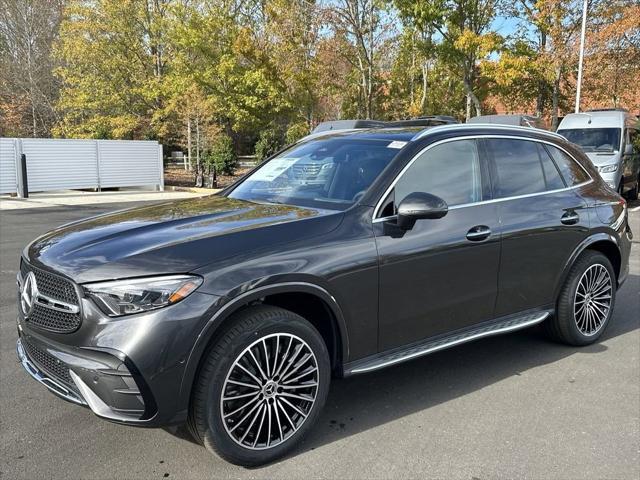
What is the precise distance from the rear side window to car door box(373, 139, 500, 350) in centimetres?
18

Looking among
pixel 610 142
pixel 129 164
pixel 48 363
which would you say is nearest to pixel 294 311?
pixel 48 363

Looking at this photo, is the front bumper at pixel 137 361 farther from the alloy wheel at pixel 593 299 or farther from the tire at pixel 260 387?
the alloy wheel at pixel 593 299

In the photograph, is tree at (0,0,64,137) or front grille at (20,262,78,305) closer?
front grille at (20,262,78,305)

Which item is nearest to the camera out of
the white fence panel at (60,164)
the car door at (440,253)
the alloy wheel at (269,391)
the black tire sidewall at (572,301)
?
the alloy wheel at (269,391)

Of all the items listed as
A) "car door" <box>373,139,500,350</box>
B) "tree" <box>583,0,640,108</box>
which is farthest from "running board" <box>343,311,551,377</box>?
"tree" <box>583,0,640,108</box>

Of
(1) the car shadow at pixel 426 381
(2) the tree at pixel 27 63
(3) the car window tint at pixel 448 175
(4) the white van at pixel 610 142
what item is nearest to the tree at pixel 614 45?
(4) the white van at pixel 610 142

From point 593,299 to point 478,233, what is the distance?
1667 mm

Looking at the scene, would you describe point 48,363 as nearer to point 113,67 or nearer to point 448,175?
point 448,175

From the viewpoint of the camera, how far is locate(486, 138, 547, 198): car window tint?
404 centimetres

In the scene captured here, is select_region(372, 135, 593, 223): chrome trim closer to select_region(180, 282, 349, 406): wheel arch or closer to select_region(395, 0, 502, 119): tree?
select_region(180, 282, 349, 406): wheel arch

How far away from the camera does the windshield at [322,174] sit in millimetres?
3541

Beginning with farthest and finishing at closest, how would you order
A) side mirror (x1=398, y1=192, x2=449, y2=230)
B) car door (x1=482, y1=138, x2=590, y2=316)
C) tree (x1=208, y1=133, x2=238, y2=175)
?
tree (x1=208, y1=133, x2=238, y2=175)
car door (x1=482, y1=138, x2=590, y2=316)
side mirror (x1=398, y1=192, x2=449, y2=230)

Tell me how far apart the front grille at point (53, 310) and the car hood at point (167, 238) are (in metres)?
0.05

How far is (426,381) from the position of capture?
4.00 metres
